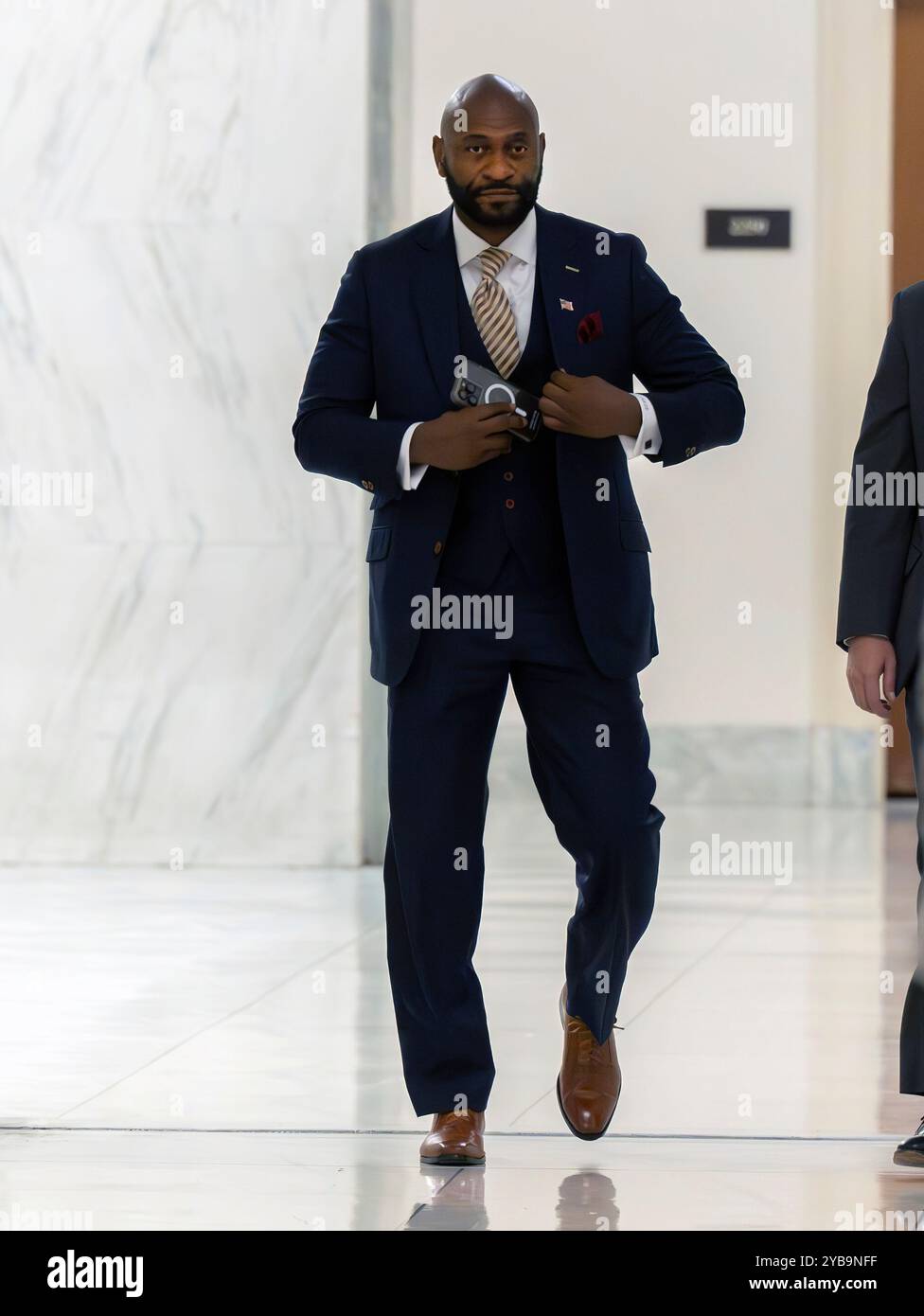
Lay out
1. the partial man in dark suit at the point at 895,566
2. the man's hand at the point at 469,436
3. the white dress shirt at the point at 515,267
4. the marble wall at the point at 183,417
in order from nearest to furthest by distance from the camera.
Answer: the man's hand at the point at 469,436 < the partial man in dark suit at the point at 895,566 < the white dress shirt at the point at 515,267 < the marble wall at the point at 183,417

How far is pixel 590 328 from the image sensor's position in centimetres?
335

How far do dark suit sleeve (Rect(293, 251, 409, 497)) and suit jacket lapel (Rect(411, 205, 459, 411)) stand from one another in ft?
0.31

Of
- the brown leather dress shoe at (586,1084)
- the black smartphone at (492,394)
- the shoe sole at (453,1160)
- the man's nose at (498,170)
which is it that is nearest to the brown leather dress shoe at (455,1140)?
the shoe sole at (453,1160)

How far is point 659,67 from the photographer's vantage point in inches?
351

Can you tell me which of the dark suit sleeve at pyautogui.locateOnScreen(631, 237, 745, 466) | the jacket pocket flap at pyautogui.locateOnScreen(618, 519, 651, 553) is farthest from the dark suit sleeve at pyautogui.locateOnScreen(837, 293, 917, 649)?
the jacket pocket flap at pyautogui.locateOnScreen(618, 519, 651, 553)

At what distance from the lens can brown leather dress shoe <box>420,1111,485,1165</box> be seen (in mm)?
3322

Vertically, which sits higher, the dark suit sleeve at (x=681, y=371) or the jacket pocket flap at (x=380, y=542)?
the dark suit sleeve at (x=681, y=371)

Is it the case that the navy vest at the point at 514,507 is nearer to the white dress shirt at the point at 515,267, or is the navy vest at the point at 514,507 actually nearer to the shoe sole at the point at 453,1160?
the white dress shirt at the point at 515,267

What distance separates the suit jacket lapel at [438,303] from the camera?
3.34 meters

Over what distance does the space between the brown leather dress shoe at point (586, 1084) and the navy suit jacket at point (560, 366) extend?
2.09 feet

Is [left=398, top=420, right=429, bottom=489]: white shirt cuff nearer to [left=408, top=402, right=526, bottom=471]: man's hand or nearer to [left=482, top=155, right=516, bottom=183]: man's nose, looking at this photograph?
[left=408, top=402, right=526, bottom=471]: man's hand

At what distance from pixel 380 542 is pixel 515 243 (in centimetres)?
55
